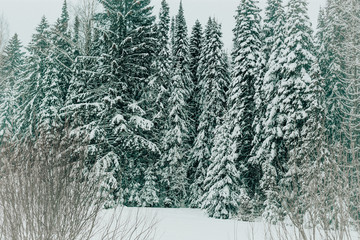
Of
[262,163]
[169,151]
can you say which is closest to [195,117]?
[169,151]

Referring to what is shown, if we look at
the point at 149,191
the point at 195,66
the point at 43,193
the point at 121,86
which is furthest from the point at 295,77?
the point at 43,193

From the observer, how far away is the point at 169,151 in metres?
25.9

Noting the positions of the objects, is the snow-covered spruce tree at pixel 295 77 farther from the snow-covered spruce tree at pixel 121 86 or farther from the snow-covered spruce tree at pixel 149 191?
the snow-covered spruce tree at pixel 149 191

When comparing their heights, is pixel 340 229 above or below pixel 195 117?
below

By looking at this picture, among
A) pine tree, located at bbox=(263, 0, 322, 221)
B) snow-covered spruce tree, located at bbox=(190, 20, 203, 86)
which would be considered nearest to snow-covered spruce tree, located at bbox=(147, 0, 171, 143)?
snow-covered spruce tree, located at bbox=(190, 20, 203, 86)

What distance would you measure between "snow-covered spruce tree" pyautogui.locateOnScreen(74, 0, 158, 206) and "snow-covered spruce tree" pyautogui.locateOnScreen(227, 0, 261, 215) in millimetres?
6196

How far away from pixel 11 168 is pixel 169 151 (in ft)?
71.3

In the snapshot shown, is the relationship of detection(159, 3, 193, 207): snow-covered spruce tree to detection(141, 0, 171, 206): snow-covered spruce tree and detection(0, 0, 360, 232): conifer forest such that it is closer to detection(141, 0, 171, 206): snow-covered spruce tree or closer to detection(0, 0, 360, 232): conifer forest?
detection(0, 0, 360, 232): conifer forest

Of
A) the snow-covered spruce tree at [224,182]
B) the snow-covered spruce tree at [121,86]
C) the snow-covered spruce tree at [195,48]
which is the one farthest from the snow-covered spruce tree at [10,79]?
the snow-covered spruce tree at [224,182]

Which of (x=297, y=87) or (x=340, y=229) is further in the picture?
(x=297, y=87)

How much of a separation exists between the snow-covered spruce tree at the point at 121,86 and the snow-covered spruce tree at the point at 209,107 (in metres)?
7.31

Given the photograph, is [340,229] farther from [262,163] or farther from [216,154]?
[216,154]

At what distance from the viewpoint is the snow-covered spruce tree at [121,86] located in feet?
54.5

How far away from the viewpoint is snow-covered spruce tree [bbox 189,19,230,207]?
85.9 feet
